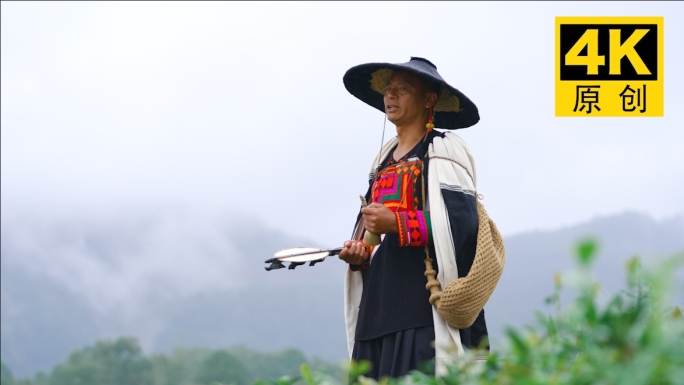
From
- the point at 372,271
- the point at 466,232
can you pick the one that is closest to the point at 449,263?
the point at 466,232

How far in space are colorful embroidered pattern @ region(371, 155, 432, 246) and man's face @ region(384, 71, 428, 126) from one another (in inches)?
7.3

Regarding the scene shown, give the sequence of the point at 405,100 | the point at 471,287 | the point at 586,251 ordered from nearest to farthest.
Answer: the point at 586,251
the point at 471,287
the point at 405,100

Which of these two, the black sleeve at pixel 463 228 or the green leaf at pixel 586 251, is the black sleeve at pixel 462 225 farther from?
the green leaf at pixel 586 251

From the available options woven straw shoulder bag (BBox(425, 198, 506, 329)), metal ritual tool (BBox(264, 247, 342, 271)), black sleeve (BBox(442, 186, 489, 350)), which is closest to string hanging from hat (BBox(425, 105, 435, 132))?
black sleeve (BBox(442, 186, 489, 350))

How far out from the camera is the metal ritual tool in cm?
359

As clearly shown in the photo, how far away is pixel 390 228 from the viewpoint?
11.6 ft

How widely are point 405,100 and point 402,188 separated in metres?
0.37

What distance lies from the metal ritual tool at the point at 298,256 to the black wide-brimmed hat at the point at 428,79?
76 centimetres

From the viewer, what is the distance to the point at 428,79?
3.72 metres

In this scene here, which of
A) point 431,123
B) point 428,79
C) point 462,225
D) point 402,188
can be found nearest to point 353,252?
point 402,188

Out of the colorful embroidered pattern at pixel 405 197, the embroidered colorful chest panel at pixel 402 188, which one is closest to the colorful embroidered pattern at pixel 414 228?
the colorful embroidered pattern at pixel 405 197

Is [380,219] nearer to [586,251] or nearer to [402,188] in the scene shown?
[402,188]

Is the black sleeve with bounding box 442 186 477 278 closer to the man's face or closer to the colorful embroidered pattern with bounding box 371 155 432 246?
the colorful embroidered pattern with bounding box 371 155 432 246

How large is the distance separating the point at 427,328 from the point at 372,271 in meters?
0.36
